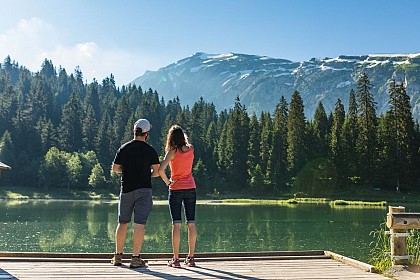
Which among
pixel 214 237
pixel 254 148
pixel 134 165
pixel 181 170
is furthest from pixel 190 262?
pixel 254 148

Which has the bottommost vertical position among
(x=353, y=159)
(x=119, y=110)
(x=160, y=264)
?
(x=160, y=264)

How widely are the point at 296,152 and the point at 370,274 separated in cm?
7469

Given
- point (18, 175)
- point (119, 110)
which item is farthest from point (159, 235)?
point (119, 110)

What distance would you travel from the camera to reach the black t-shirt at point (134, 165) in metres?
8.05

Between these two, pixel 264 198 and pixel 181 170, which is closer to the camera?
pixel 181 170

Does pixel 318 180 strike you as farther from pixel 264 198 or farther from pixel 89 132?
pixel 89 132

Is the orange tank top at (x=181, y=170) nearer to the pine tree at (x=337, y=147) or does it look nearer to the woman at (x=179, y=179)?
the woman at (x=179, y=179)

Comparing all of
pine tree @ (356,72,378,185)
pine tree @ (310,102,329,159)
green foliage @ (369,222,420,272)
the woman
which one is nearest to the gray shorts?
the woman

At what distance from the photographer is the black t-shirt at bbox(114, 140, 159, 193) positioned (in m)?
8.05

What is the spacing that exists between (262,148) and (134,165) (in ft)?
259

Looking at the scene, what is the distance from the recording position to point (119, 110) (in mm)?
124312

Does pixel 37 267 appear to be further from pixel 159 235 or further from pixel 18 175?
pixel 18 175

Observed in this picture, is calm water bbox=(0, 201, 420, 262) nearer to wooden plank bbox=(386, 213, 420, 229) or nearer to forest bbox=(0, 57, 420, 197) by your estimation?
wooden plank bbox=(386, 213, 420, 229)

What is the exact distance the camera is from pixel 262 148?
86.2 metres
